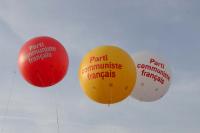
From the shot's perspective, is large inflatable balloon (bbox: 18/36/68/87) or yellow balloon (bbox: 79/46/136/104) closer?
yellow balloon (bbox: 79/46/136/104)

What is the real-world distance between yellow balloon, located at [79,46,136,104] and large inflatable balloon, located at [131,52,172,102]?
4.04ft

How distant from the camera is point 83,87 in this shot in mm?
11844

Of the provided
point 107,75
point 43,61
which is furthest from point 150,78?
point 43,61

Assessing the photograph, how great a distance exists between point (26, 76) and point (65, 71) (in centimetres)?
114

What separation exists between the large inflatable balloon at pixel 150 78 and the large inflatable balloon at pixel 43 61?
2.43 metres

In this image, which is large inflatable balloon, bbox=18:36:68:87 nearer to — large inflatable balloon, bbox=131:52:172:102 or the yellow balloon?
the yellow balloon

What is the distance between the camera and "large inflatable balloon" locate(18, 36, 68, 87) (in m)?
11.5

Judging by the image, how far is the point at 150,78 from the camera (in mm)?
12812

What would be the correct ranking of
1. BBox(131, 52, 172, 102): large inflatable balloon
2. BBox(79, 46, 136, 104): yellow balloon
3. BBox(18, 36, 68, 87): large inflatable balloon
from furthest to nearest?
BBox(131, 52, 172, 102): large inflatable balloon
BBox(18, 36, 68, 87): large inflatable balloon
BBox(79, 46, 136, 104): yellow balloon

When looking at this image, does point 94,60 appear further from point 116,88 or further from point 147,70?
point 147,70

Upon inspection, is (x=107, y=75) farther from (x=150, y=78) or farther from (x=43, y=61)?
(x=150, y=78)

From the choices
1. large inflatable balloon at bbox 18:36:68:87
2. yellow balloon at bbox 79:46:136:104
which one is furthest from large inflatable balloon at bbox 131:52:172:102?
large inflatable balloon at bbox 18:36:68:87

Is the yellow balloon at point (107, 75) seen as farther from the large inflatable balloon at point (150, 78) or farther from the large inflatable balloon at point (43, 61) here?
the large inflatable balloon at point (150, 78)

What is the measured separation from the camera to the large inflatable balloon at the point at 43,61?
11.5m
